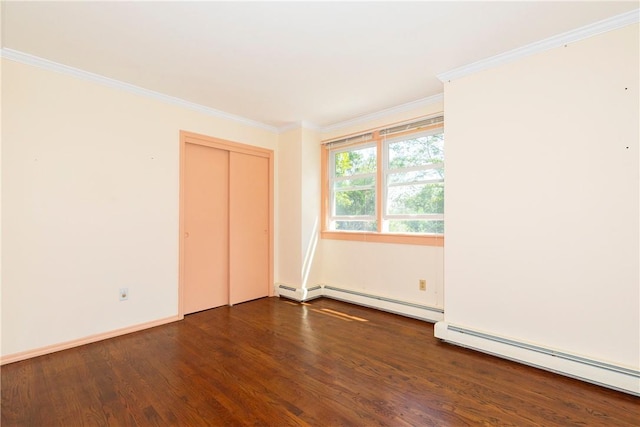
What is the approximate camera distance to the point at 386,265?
391cm

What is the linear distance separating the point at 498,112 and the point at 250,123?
3023mm

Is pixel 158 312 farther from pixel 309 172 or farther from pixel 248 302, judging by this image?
pixel 309 172

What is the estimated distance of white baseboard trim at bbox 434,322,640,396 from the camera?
6.80ft

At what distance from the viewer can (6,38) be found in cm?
232

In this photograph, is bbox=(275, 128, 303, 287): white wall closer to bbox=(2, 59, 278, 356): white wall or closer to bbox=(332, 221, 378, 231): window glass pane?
bbox=(332, 221, 378, 231): window glass pane

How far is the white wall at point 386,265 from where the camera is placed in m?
3.49

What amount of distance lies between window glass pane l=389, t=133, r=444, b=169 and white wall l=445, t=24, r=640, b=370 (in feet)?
1.97

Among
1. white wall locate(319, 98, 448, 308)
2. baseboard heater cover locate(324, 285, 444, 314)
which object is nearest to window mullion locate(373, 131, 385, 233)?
white wall locate(319, 98, 448, 308)

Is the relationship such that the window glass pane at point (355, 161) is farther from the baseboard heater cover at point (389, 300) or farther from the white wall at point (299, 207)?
the baseboard heater cover at point (389, 300)

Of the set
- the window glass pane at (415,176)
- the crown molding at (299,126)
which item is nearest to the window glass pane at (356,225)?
the window glass pane at (415,176)

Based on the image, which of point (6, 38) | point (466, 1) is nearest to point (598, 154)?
point (466, 1)

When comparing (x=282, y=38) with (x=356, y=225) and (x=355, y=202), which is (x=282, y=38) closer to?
(x=355, y=202)

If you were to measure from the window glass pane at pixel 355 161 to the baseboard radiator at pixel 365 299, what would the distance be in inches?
65.2

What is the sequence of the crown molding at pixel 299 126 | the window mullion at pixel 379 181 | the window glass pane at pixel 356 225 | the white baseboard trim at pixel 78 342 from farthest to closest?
the crown molding at pixel 299 126, the window glass pane at pixel 356 225, the window mullion at pixel 379 181, the white baseboard trim at pixel 78 342
